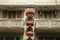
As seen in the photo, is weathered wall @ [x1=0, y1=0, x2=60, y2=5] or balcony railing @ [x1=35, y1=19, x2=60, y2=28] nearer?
balcony railing @ [x1=35, y1=19, x2=60, y2=28]

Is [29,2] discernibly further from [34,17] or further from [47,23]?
[47,23]

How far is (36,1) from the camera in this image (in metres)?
13.9

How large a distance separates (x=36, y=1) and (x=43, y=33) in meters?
2.19

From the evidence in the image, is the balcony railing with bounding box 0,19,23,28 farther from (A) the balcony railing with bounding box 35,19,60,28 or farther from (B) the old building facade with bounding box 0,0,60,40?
(A) the balcony railing with bounding box 35,19,60,28

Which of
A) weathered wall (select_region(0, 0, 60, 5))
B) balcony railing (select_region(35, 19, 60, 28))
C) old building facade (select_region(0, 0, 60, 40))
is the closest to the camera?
balcony railing (select_region(35, 19, 60, 28))

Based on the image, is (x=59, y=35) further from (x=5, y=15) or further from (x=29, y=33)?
(x=29, y=33)

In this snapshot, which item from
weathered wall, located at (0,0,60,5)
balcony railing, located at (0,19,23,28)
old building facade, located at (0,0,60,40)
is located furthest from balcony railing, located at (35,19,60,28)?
weathered wall, located at (0,0,60,5)

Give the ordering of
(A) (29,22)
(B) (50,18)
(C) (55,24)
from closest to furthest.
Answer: (A) (29,22), (C) (55,24), (B) (50,18)

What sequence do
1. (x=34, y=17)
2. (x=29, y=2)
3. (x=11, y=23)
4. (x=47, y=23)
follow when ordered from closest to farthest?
1. (x=47, y=23)
2. (x=11, y=23)
3. (x=34, y=17)
4. (x=29, y=2)

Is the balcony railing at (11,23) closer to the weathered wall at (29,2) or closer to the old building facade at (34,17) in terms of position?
the old building facade at (34,17)

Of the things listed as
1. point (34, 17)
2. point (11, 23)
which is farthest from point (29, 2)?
point (11, 23)

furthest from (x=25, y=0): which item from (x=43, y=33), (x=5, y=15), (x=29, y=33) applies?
(x=29, y=33)

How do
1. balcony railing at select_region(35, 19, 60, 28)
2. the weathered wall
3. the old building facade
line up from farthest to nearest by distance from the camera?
the weathered wall
the old building facade
balcony railing at select_region(35, 19, 60, 28)

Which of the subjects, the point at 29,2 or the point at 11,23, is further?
the point at 29,2
